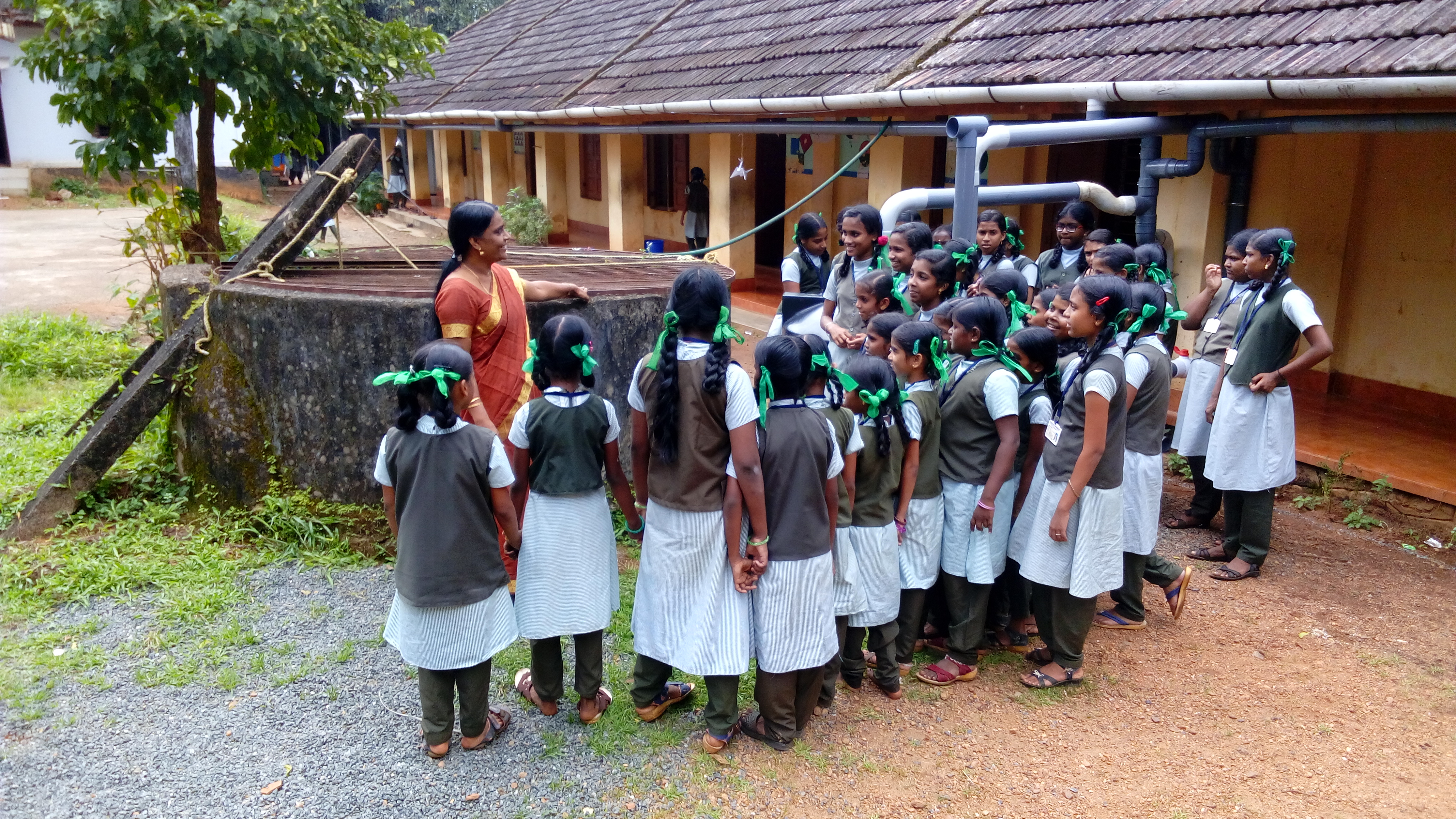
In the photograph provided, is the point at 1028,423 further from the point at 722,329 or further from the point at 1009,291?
the point at 722,329

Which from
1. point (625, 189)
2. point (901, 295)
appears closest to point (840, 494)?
point (901, 295)

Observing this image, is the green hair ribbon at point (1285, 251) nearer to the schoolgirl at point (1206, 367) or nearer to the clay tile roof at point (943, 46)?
the schoolgirl at point (1206, 367)

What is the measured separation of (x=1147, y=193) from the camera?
5.83 m

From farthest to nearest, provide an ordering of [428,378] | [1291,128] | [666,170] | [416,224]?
[416,224] < [666,170] < [1291,128] < [428,378]

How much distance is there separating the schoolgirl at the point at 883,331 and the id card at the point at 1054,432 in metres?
0.58

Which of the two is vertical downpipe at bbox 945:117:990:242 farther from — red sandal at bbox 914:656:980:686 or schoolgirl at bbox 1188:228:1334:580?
red sandal at bbox 914:656:980:686

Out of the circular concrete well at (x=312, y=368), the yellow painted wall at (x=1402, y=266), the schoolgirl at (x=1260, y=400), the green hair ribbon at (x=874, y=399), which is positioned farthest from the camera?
the yellow painted wall at (x=1402, y=266)

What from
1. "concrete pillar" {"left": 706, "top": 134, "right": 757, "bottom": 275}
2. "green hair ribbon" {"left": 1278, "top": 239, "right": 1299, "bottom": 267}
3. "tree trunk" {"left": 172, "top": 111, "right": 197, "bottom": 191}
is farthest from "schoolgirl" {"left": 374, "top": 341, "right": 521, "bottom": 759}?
"tree trunk" {"left": 172, "top": 111, "right": 197, "bottom": 191}

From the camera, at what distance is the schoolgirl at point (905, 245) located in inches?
176

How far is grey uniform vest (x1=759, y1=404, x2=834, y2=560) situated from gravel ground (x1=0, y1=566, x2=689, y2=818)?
2.42 ft

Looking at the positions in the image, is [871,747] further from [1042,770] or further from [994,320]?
[994,320]

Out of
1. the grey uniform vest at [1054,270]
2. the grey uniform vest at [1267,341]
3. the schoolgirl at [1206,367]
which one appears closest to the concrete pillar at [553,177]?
the grey uniform vest at [1054,270]

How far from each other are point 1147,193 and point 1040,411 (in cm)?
308

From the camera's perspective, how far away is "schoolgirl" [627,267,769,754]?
9.18ft
